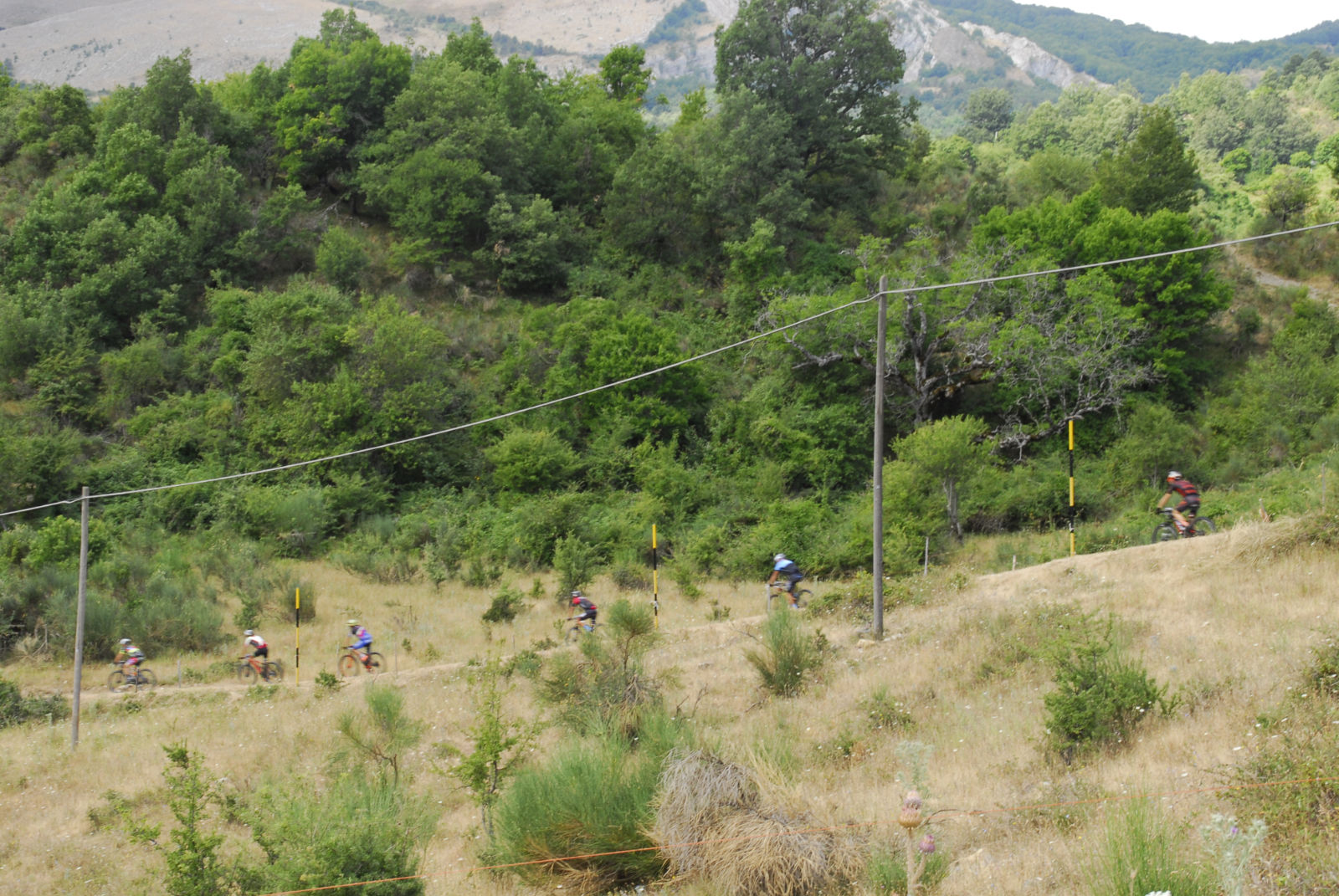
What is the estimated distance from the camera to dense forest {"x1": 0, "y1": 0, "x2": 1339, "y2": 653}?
93.2ft

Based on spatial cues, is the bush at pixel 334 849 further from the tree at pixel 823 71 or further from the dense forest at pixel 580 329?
the tree at pixel 823 71

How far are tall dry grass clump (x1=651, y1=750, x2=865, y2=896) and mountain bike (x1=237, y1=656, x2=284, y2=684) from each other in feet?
45.9

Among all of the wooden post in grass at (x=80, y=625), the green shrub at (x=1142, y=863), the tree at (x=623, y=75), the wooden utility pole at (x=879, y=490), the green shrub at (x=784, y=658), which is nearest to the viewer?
the green shrub at (x=1142, y=863)

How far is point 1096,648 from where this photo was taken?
425 inches

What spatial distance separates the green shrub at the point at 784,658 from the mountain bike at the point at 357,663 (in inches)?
331

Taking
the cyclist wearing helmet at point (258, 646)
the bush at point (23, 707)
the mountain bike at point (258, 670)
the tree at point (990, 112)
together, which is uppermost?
the tree at point (990, 112)

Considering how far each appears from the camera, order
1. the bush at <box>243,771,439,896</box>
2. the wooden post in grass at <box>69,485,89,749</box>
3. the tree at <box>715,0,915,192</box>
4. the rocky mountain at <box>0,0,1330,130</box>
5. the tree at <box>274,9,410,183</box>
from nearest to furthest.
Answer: the bush at <box>243,771,439,896</box> < the wooden post in grass at <box>69,485,89,749</box> < the tree at <box>715,0,915,192</box> < the tree at <box>274,9,410,183</box> < the rocky mountain at <box>0,0,1330,130</box>

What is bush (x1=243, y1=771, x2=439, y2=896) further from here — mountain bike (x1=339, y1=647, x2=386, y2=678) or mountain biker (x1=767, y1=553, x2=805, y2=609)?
mountain biker (x1=767, y1=553, x2=805, y2=609)

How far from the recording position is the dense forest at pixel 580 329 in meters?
28.4

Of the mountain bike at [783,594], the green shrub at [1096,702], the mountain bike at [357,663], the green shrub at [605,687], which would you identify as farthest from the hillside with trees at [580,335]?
the green shrub at [1096,702]

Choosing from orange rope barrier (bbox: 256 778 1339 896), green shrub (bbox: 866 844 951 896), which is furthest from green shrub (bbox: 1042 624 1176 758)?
green shrub (bbox: 866 844 951 896)

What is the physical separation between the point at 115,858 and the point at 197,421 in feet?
74.3

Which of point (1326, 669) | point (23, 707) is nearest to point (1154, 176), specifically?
point (1326, 669)

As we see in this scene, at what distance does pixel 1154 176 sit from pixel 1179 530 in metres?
24.9
